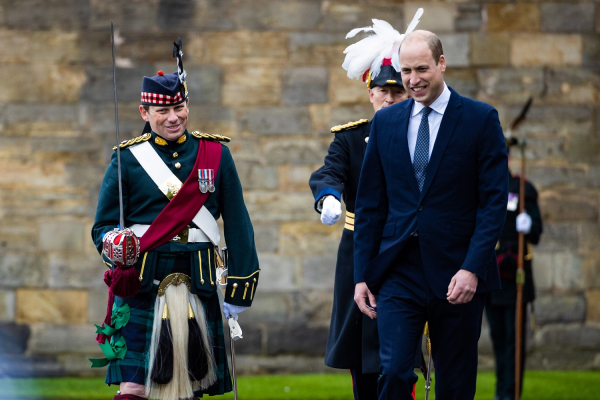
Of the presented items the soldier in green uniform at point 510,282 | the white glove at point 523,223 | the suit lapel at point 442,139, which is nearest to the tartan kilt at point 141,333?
the suit lapel at point 442,139

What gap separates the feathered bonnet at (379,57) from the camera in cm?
515

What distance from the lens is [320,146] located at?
908 cm

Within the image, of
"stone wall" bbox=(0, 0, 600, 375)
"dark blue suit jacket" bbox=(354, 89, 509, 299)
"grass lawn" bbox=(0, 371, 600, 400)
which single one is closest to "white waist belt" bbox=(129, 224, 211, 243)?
"dark blue suit jacket" bbox=(354, 89, 509, 299)

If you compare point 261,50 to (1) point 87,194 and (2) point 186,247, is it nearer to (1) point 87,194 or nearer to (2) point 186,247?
(1) point 87,194

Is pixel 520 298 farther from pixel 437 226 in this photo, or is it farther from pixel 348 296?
pixel 437 226

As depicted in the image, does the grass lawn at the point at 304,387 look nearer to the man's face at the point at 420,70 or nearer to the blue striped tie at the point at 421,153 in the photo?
the blue striped tie at the point at 421,153

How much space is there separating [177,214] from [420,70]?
1.45m

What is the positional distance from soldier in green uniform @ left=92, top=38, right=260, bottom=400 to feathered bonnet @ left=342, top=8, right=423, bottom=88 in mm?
929

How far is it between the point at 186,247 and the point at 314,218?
4.23m

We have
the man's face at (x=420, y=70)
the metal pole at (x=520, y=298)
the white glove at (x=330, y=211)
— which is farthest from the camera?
the metal pole at (x=520, y=298)

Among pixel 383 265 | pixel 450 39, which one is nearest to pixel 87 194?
pixel 450 39

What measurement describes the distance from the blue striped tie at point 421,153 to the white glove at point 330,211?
42 centimetres

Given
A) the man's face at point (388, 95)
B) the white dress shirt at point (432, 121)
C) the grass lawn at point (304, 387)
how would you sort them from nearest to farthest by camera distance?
the white dress shirt at point (432, 121), the man's face at point (388, 95), the grass lawn at point (304, 387)

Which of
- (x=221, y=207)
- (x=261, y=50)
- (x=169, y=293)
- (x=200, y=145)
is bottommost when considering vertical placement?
(x=169, y=293)
